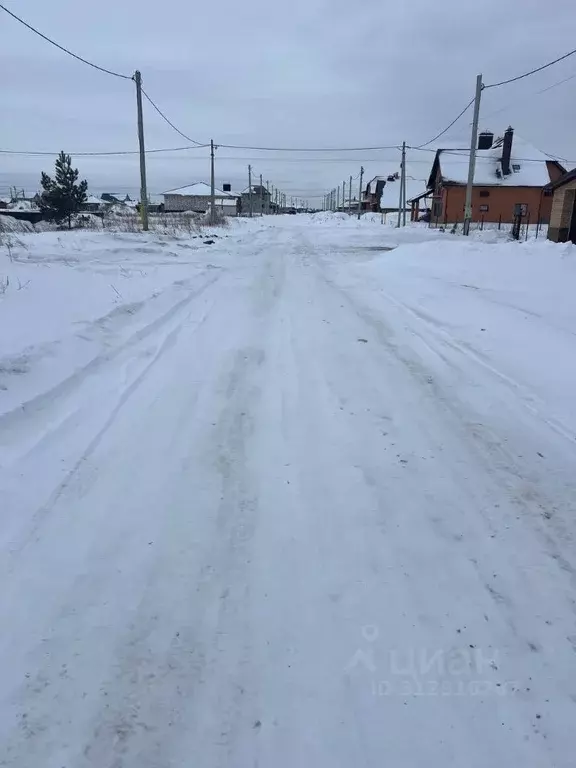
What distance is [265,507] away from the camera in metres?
3.45

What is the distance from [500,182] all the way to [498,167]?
1949 millimetres

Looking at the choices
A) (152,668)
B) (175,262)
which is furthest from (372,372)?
(175,262)

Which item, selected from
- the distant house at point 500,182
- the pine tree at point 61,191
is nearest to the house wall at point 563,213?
the distant house at point 500,182

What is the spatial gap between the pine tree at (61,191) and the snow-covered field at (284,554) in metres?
32.6

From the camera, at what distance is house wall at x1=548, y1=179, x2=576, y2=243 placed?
23766 mm

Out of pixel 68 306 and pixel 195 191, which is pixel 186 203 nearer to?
pixel 195 191

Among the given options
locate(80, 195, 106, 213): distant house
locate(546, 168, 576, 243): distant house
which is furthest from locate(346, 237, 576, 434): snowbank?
locate(80, 195, 106, 213): distant house

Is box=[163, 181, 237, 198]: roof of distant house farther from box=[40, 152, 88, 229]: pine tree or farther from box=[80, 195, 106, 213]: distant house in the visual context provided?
box=[40, 152, 88, 229]: pine tree

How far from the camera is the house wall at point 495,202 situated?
50438 mm

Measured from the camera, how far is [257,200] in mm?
126562

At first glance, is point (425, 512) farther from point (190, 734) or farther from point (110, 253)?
point (110, 253)

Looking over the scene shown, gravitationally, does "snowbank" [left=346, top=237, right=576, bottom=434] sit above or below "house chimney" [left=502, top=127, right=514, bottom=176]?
below

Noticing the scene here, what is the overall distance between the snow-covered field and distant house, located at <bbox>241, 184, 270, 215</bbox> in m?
113

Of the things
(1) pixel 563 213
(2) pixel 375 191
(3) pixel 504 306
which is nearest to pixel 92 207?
(2) pixel 375 191
